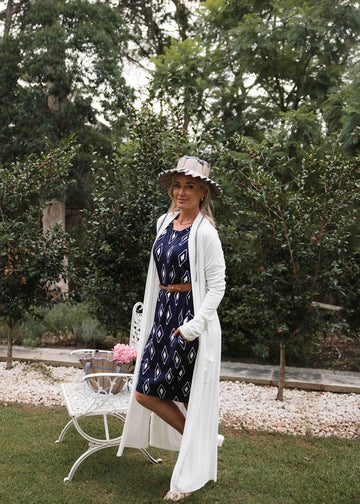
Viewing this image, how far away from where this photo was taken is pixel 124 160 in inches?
236

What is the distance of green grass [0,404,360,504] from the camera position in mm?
3180

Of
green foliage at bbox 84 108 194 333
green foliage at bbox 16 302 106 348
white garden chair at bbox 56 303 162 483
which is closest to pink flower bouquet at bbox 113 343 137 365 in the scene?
white garden chair at bbox 56 303 162 483

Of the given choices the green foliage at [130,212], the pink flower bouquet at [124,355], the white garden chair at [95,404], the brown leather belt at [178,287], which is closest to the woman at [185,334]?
the brown leather belt at [178,287]

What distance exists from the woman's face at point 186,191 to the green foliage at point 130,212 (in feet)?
8.00

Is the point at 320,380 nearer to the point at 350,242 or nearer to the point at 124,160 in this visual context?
the point at 350,242

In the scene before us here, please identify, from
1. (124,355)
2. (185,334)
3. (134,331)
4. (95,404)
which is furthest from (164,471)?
(185,334)

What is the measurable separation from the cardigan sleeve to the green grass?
119 cm

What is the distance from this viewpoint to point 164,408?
3.06 m

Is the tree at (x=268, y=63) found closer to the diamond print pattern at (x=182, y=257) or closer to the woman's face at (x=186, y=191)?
the woman's face at (x=186, y=191)

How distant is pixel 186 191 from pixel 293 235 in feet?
7.62

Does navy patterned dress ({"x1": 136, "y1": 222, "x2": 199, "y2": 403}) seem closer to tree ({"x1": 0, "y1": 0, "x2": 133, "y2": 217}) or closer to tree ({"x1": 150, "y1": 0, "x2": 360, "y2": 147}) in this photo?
tree ({"x1": 150, "y1": 0, "x2": 360, "y2": 147})

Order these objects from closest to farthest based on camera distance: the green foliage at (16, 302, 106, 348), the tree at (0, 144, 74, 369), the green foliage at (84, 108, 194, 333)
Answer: the green foliage at (84, 108, 194, 333) < the tree at (0, 144, 74, 369) < the green foliage at (16, 302, 106, 348)

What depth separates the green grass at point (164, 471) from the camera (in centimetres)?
318

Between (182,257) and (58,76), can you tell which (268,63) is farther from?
(182,257)
